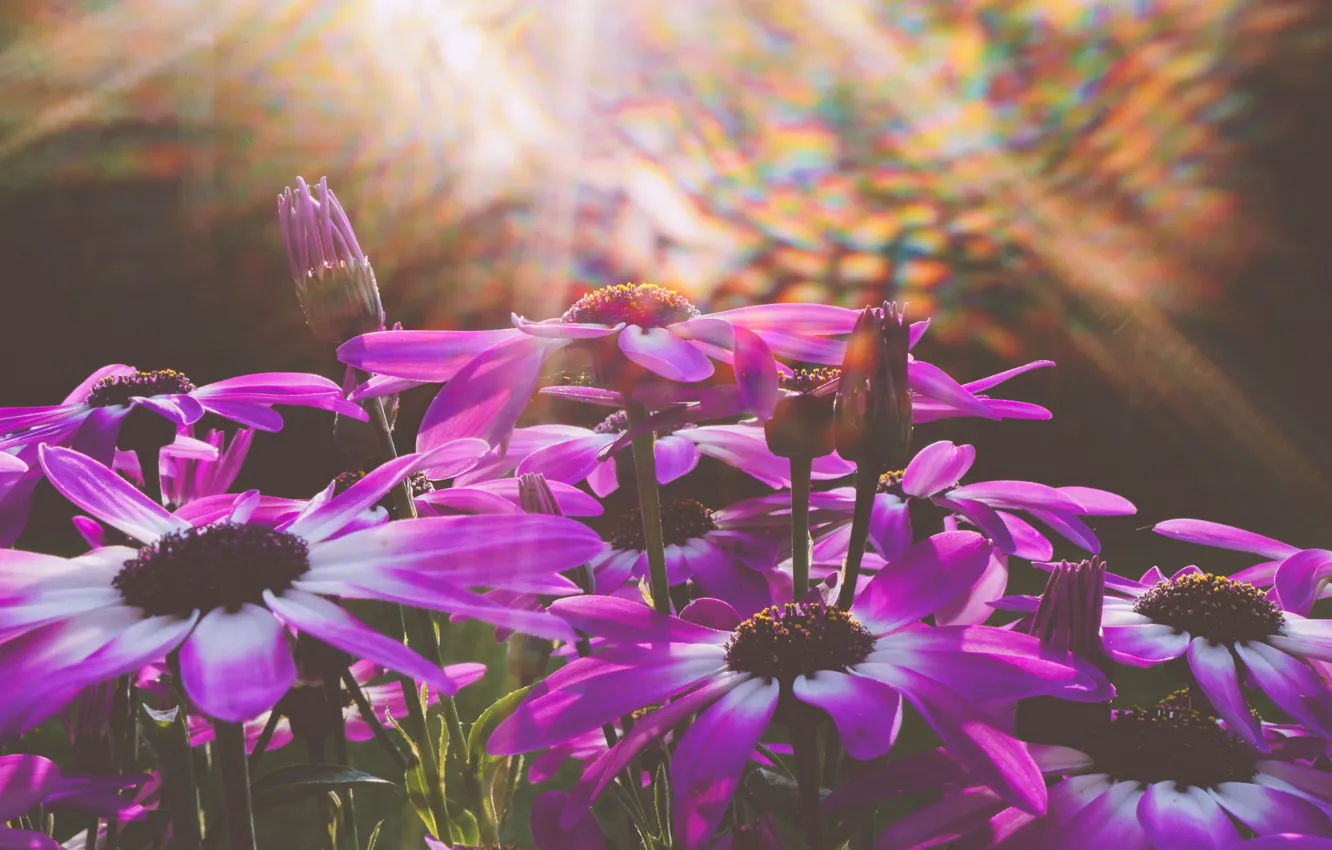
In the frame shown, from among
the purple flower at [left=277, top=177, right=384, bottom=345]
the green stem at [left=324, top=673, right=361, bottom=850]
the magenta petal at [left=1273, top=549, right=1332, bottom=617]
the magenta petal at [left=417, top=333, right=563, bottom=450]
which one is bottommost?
the green stem at [left=324, top=673, right=361, bottom=850]

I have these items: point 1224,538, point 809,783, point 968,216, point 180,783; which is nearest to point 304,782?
point 180,783

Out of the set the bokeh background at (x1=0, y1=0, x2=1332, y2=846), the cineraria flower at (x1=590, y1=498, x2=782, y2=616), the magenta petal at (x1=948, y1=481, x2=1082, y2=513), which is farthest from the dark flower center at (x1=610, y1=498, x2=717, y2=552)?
the bokeh background at (x1=0, y1=0, x2=1332, y2=846)

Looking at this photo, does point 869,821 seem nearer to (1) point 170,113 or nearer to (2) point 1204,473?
(2) point 1204,473

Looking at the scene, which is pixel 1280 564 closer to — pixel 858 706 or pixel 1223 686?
pixel 1223 686

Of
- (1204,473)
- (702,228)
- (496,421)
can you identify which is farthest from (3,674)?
(1204,473)

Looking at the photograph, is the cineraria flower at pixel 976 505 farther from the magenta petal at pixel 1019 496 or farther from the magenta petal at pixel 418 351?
the magenta petal at pixel 418 351

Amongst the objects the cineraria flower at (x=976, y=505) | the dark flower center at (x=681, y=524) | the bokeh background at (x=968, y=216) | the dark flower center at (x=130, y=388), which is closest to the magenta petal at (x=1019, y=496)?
the cineraria flower at (x=976, y=505)

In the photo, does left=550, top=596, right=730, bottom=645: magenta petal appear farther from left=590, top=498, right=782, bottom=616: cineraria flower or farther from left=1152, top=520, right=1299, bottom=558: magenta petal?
left=1152, top=520, right=1299, bottom=558: magenta petal
